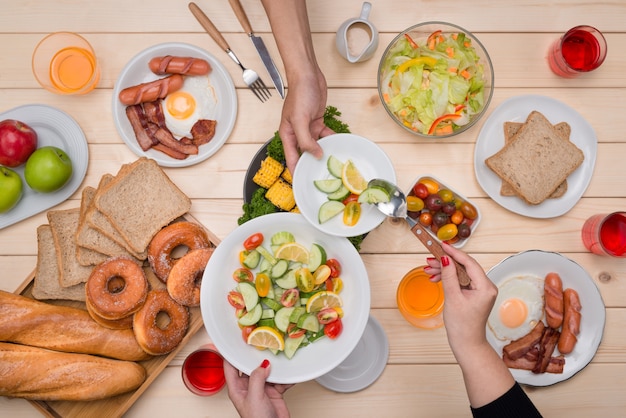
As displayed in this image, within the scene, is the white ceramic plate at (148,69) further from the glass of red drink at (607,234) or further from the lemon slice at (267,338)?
the glass of red drink at (607,234)

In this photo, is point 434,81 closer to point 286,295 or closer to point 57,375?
point 286,295

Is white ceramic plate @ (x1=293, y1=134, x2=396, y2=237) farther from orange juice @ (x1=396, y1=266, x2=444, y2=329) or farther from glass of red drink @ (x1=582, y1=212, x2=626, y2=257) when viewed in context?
glass of red drink @ (x1=582, y1=212, x2=626, y2=257)

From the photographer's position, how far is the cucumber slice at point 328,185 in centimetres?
205

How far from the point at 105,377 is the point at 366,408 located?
1190mm

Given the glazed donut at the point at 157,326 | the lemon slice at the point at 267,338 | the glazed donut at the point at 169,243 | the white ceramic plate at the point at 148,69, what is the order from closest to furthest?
1. the lemon slice at the point at 267,338
2. the glazed donut at the point at 157,326
3. the glazed donut at the point at 169,243
4. the white ceramic plate at the point at 148,69

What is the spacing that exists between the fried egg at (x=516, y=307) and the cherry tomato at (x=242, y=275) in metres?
1.16

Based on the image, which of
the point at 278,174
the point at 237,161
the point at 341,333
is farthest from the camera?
the point at 237,161

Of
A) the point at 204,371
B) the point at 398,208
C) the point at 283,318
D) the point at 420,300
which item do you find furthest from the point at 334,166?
the point at 204,371

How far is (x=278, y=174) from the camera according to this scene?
217cm

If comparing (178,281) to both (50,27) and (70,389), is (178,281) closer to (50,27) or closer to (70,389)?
(70,389)

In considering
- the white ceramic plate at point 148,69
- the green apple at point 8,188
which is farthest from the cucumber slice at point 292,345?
the green apple at point 8,188

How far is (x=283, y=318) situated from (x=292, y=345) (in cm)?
12

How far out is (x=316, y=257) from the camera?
2018 mm

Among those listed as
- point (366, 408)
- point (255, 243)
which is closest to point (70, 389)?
point (255, 243)
